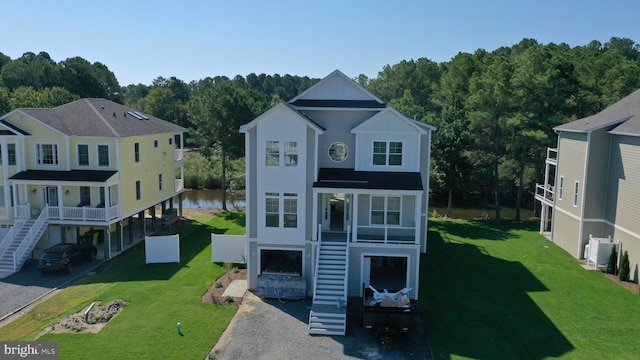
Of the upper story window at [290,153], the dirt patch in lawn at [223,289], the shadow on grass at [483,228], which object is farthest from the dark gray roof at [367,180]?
the shadow on grass at [483,228]

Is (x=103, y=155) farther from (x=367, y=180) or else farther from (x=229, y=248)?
(x=367, y=180)

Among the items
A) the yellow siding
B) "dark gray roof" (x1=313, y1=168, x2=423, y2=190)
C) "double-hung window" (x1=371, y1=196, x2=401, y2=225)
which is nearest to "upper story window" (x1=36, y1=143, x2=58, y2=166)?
the yellow siding

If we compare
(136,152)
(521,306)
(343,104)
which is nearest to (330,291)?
(521,306)

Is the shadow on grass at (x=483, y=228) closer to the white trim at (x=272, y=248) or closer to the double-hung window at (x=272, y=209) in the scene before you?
the white trim at (x=272, y=248)

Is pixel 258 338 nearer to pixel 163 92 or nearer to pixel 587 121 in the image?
pixel 587 121

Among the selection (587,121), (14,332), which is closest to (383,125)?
(587,121)

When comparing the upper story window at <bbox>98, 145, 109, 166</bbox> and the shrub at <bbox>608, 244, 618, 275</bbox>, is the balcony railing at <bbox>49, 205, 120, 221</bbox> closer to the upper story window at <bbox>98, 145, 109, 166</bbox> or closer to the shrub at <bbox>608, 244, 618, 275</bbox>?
the upper story window at <bbox>98, 145, 109, 166</bbox>
